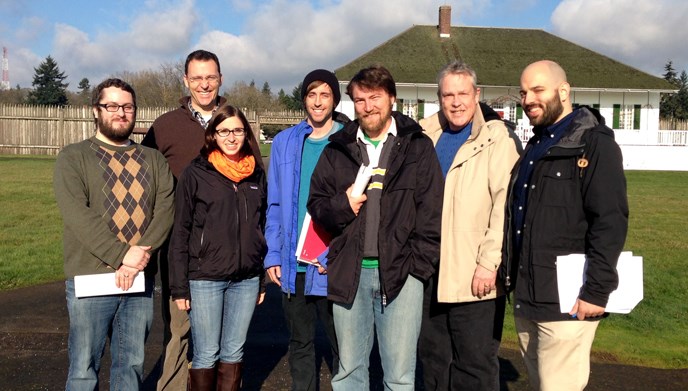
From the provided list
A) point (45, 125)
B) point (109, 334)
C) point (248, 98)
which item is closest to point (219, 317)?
point (109, 334)

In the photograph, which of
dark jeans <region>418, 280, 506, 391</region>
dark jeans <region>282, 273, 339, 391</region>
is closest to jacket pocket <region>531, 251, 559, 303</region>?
dark jeans <region>418, 280, 506, 391</region>

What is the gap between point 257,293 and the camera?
Answer: 4207mm

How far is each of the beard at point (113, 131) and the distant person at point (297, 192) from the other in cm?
97

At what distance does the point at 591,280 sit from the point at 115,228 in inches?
105

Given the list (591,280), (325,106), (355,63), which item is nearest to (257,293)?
(325,106)

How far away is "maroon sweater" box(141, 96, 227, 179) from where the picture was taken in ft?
15.1

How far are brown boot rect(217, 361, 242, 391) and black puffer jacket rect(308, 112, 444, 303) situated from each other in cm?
90

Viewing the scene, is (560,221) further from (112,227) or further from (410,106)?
(410,106)

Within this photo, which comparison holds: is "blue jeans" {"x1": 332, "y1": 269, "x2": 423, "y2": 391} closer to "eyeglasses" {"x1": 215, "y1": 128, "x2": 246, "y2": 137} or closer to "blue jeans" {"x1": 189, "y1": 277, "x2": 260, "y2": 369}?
"blue jeans" {"x1": 189, "y1": 277, "x2": 260, "y2": 369}

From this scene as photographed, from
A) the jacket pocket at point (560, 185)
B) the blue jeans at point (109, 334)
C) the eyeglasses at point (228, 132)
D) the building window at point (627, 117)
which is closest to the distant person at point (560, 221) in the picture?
the jacket pocket at point (560, 185)

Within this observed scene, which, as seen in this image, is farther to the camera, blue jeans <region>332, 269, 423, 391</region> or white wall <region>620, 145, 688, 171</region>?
white wall <region>620, 145, 688, 171</region>

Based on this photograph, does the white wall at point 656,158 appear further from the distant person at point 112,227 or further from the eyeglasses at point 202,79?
the distant person at point 112,227

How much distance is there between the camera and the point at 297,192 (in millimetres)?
4281

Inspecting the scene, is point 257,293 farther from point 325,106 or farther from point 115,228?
point 325,106
